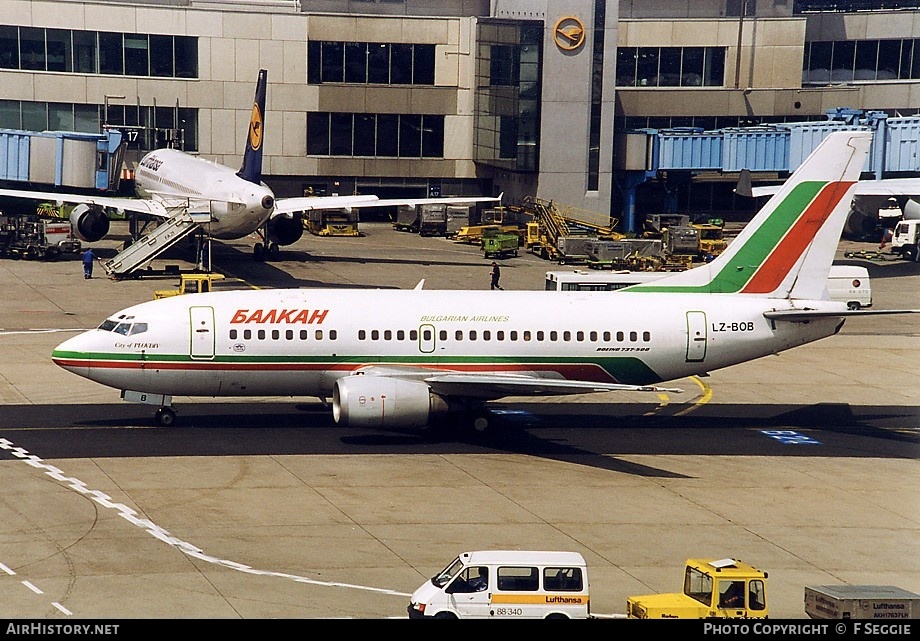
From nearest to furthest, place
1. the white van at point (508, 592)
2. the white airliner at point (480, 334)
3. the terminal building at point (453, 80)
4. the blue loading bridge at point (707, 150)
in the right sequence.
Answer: the white van at point (508, 592) < the white airliner at point (480, 334) < the terminal building at point (453, 80) < the blue loading bridge at point (707, 150)

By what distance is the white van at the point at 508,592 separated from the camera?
25250 mm

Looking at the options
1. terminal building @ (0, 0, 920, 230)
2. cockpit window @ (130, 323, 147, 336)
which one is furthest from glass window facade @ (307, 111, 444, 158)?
cockpit window @ (130, 323, 147, 336)

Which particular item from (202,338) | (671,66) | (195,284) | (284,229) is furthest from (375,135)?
(202,338)

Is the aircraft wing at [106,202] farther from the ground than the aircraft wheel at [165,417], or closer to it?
farther from the ground

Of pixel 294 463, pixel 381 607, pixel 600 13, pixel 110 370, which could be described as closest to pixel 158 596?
pixel 381 607

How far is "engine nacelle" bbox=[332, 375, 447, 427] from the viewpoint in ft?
133

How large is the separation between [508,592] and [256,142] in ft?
190

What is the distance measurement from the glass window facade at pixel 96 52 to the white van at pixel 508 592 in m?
85.3

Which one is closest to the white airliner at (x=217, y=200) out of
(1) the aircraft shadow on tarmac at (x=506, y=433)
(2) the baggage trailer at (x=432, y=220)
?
(2) the baggage trailer at (x=432, y=220)

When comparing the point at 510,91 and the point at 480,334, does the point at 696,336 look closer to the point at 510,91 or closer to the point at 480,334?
the point at 480,334

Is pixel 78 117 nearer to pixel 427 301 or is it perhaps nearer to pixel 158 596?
pixel 427 301

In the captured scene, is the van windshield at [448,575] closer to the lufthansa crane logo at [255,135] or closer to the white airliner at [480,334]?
the white airliner at [480,334]

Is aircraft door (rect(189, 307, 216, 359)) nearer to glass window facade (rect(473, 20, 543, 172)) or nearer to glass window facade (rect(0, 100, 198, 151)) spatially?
glass window facade (rect(473, 20, 543, 172))

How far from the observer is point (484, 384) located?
41.6m
